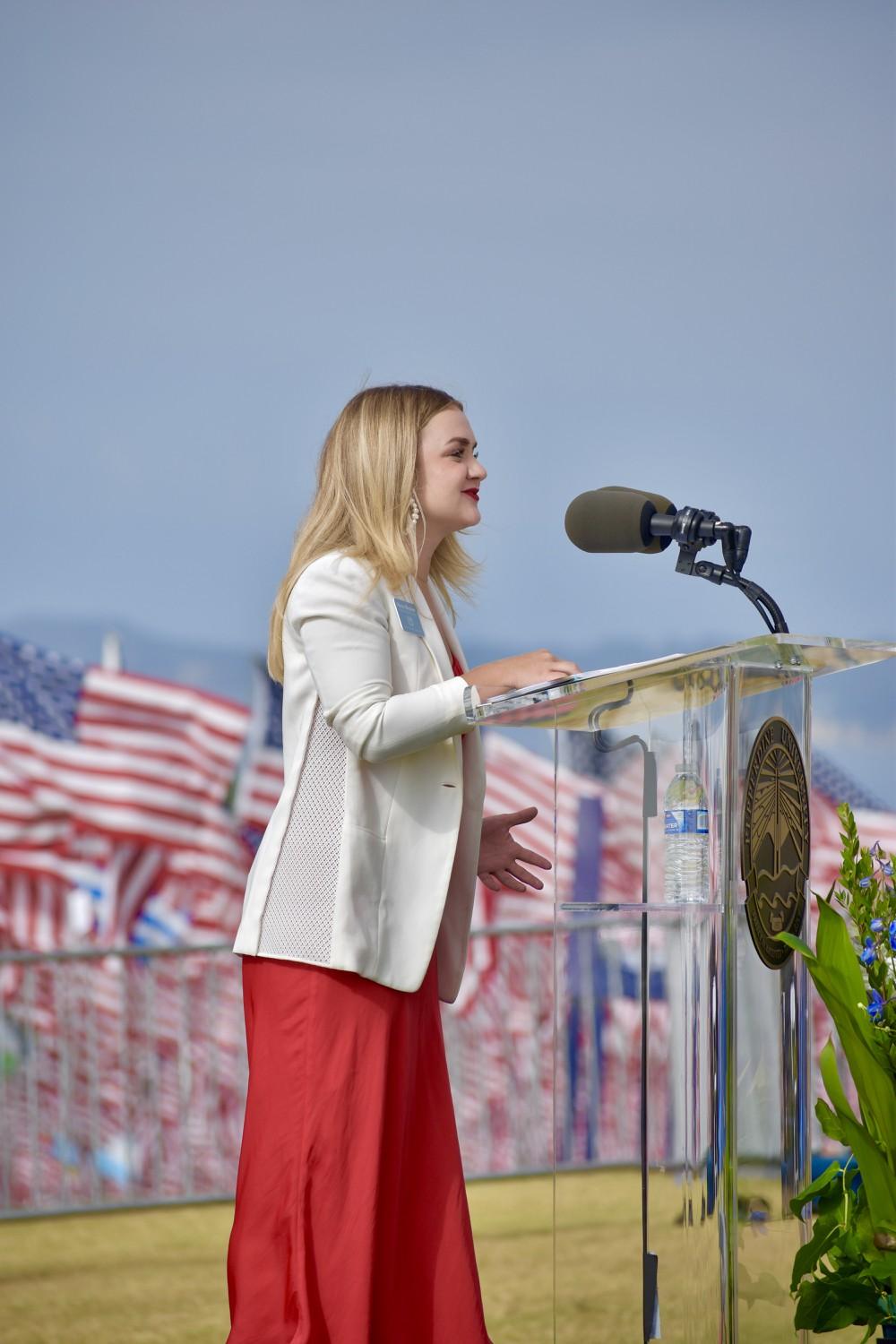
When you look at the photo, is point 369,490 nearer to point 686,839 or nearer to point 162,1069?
point 686,839

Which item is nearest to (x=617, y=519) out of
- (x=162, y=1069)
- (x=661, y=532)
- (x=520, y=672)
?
(x=661, y=532)

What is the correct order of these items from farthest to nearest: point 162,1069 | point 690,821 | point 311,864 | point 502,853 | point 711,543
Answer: point 162,1069 → point 502,853 → point 311,864 → point 711,543 → point 690,821

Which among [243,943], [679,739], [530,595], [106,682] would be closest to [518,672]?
[679,739]

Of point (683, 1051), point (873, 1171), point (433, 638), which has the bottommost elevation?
point (873, 1171)

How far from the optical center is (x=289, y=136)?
4.54m

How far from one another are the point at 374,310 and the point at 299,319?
24 centimetres

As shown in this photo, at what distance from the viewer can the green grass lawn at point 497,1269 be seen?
168cm

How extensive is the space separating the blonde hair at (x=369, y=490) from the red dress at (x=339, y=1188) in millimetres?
479

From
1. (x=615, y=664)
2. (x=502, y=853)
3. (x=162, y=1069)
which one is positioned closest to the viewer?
(x=502, y=853)

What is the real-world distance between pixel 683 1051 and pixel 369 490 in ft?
2.83

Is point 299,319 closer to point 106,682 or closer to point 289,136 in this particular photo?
point 289,136

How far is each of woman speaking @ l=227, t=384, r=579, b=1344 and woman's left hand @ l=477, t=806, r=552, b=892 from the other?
10cm

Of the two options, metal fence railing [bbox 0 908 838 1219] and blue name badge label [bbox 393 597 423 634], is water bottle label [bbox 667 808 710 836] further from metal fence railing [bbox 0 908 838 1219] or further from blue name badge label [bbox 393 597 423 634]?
metal fence railing [bbox 0 908 838 1219]

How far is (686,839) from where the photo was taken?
5.57ft
